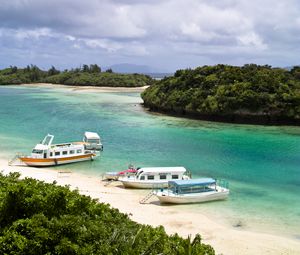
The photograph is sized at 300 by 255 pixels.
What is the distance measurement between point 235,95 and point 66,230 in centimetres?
6293

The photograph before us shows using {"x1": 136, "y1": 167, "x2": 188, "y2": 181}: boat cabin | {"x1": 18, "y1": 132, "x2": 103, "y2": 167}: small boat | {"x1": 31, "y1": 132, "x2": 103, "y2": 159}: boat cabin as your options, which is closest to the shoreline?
{"x1": 31, "y1": 132, "x2": 103, "y2": 159}: boat cabin

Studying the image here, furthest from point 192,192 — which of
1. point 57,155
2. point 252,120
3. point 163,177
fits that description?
point 252,120

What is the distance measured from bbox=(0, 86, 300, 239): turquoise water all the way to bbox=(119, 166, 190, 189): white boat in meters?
4.07

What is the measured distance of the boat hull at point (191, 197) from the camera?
29250mm

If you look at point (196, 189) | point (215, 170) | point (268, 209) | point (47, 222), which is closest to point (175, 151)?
point (215, 170)

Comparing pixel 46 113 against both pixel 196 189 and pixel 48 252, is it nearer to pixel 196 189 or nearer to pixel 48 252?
pixel 196 189

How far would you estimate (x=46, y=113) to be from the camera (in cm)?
7938

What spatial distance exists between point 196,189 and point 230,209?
3.28 meters

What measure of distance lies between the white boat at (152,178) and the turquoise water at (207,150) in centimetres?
407

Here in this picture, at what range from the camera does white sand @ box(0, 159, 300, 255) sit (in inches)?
854

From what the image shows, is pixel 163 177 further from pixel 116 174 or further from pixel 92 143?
pixel 92 143

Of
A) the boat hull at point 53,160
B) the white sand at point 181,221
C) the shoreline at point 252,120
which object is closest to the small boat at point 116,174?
the white sand at point 181,221

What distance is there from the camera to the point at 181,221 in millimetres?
25609

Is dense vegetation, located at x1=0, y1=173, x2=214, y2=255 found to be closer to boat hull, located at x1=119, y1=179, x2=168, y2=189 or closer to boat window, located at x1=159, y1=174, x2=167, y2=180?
boat hull, located at x1=119, y1=179, x2=168, y2=189
